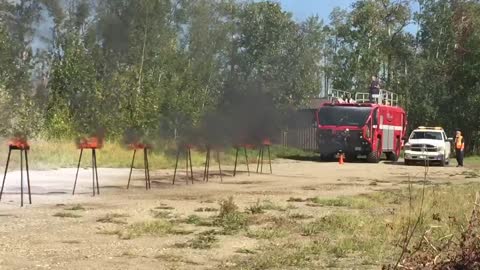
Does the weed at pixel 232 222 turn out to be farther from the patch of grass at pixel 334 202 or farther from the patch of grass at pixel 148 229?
the patch of grass at pixel 334 202

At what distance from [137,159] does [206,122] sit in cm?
752

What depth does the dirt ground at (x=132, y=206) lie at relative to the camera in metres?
9.54

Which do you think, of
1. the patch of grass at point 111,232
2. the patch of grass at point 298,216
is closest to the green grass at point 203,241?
the patch of grass at point 111,232

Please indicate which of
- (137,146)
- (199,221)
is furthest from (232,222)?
(137,146)

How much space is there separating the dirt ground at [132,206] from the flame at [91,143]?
132 cm

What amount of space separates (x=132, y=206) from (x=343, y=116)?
73.8ft

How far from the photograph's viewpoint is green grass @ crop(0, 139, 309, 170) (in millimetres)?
21886

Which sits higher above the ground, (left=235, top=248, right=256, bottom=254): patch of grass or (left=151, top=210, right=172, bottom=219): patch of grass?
(left=151, top=210, right=172, bottom=219): patch of grass

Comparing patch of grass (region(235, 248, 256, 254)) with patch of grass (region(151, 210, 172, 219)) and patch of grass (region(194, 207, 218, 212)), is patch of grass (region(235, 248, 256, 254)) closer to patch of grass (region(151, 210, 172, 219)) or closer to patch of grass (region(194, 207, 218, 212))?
patch of grass (region(151, 210, 172, 219))

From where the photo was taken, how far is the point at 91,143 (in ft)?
57.7

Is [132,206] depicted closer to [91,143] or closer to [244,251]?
[91,143]

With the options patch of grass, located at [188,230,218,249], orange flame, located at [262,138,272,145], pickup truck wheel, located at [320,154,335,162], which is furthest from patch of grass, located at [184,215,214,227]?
pickup truck wheel, located at [320,154,335,162]

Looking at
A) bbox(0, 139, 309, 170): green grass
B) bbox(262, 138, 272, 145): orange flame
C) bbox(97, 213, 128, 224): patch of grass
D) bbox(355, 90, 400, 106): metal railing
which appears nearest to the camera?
bbox(97, 213, 128, 224): patch of grass

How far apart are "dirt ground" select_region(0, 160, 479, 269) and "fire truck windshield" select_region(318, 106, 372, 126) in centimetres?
559
